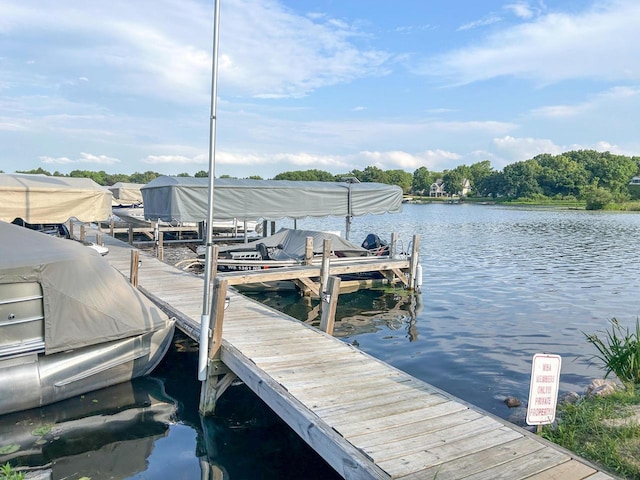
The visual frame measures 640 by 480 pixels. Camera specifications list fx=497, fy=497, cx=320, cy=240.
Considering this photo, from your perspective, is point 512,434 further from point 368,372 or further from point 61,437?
point 61,437

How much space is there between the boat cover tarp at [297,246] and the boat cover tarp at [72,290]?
7.96 metres

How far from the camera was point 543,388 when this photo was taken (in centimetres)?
484

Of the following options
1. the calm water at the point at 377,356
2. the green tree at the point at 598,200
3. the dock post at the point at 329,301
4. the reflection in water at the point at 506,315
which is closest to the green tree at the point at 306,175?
the green tree at the point at 598,200

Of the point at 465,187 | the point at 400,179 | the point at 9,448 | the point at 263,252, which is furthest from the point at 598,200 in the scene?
the point at 9,448

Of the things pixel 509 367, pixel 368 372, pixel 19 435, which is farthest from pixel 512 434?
pixel 19 435

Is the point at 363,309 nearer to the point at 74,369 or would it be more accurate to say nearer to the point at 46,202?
the point at 74,369

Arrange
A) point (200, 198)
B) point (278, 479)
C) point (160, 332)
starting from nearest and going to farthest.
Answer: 1. point (278, 479)
2. point (160, 332)
3. point (200, 198)

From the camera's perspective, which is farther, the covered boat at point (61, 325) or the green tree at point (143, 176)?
the green tree at point (143, 176)

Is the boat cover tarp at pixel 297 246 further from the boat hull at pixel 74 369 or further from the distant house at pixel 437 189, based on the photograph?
the distant house at pixel 437 189

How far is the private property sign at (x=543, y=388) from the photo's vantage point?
4750 millimetres

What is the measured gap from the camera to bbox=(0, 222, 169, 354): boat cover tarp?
283 inches

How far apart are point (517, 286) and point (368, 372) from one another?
1312cm

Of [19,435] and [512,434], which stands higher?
[512,434]

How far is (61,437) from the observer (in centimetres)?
659
